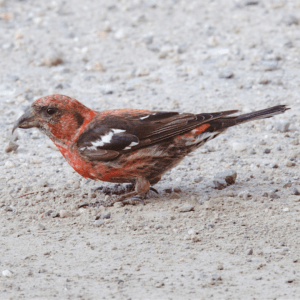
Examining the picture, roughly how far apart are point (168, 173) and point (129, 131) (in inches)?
39.3

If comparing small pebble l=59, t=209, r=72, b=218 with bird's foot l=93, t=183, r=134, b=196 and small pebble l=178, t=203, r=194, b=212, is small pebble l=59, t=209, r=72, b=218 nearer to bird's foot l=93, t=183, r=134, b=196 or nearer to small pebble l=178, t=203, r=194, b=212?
bird's foot l=93, t=183, r=134, b=196

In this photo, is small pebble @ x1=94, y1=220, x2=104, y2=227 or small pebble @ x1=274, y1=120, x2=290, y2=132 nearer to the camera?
small pebble @ x1=94, y1=220, x2=104, y2=227

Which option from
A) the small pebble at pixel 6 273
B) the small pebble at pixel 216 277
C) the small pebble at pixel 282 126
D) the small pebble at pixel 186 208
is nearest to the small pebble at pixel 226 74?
the small pebble at pixel 282 126

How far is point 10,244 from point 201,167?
2.12m

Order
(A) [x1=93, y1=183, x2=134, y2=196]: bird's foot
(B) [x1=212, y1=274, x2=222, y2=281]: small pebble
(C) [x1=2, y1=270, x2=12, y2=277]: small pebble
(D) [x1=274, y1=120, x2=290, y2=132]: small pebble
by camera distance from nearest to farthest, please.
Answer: (B) [x1=212, y1=274, x2=222, y2=281]: small pebble
(C) [x1=2, y1=270, x2=12, y2=277]: small pebble
(A) [x1=93, y1=183, x2=134, y2=196]: bird's foot
(D) [x1=274, y1=120, x2=290, y2=132]: small pebble

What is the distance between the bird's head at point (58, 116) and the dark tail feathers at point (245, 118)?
Answer: 1128 mm

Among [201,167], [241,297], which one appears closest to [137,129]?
[201,167]

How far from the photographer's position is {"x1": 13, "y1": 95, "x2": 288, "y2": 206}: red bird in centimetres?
419

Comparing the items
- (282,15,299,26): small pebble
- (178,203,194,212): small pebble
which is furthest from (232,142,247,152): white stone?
(282,15,299,26): small pebble

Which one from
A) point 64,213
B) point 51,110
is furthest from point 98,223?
point 51,110

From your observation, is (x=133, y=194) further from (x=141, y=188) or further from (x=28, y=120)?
(x=28, y=120)

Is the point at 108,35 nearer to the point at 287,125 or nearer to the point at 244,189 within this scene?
the point at 287,125

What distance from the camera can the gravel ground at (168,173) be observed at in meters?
3.31

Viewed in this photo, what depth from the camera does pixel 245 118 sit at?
14.2 ft
